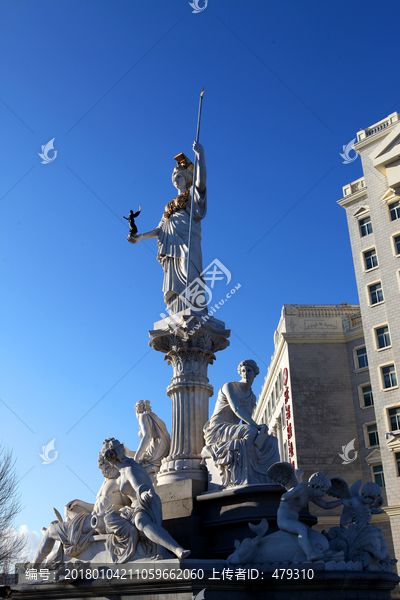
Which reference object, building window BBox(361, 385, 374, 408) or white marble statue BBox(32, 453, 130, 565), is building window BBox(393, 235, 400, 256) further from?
white marble statue BBox(32, 453, 130, 565)

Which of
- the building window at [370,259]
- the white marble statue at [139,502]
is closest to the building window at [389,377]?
the building window at [370,259]

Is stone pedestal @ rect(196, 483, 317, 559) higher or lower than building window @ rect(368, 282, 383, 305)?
lower

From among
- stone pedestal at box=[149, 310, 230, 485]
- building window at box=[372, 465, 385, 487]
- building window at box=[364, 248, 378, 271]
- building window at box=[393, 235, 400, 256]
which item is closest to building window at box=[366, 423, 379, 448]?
building window at box=[372, 465, 385, 487]

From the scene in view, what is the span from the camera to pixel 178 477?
964cm

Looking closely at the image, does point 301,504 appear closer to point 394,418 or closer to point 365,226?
point 394,418

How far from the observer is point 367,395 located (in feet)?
118

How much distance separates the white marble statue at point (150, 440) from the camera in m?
10.5

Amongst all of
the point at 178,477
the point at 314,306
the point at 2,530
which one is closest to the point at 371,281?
the point at 314,306

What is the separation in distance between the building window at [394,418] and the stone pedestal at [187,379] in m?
22.3

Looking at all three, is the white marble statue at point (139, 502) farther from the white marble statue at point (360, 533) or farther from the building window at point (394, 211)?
the building window at point (394, 211)

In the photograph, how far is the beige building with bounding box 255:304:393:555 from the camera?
34438 mm

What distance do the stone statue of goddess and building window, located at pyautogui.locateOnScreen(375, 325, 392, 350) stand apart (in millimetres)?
23056

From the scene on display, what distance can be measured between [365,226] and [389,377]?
10709 mm

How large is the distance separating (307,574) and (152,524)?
2057 mm
